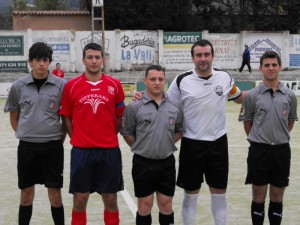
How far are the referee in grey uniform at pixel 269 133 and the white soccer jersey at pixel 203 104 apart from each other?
1.07 ft

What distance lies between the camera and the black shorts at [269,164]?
6059 mm

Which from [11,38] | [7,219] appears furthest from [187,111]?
[11,38]

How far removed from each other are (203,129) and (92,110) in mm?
1165

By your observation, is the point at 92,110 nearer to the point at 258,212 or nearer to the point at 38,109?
the point at 38,109

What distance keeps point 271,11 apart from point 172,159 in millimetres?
36017

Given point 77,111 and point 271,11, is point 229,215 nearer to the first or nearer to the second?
point 77,111

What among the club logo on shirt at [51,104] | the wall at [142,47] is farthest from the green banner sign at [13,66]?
the club logo on shirt at [51,104]

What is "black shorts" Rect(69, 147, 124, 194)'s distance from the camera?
5734 mm

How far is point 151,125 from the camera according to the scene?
5.75 m

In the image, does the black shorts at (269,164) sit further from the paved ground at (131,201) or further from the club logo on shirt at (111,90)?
the club logo on shirt at (111,90)

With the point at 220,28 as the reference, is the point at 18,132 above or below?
below

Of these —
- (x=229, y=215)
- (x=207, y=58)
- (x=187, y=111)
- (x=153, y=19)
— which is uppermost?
(x=153, y=19)

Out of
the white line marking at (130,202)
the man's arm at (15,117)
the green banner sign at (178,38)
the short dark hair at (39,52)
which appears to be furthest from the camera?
the green banner sign at (178,38)

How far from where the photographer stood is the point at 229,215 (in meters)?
7.39
